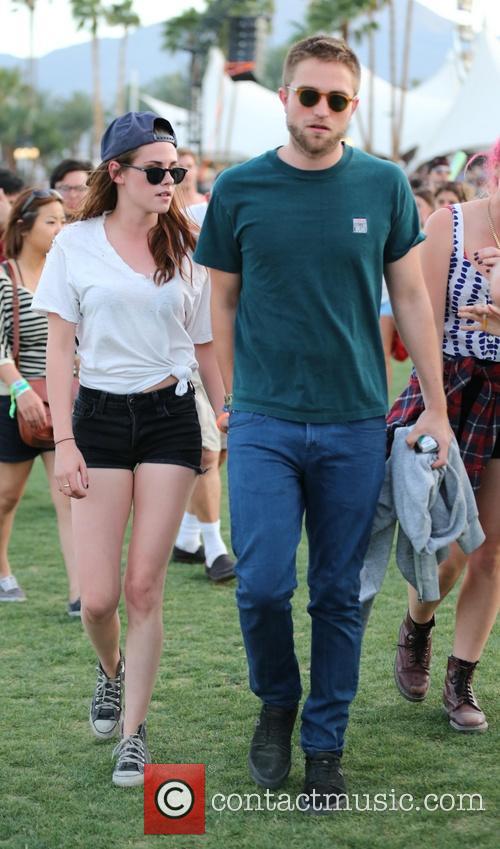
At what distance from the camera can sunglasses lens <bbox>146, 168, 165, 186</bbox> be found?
415 centimetres

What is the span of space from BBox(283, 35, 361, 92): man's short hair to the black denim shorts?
1.15m

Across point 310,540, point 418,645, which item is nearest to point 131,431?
point 310,540

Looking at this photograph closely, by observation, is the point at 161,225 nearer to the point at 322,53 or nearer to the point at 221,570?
the point at 322,53

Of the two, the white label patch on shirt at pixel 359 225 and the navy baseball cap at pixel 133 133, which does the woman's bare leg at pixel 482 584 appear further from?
the navy baseball cap at pixel 133 133

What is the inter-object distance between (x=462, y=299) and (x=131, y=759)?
1.94m

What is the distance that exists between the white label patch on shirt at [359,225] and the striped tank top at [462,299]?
2.20 feet

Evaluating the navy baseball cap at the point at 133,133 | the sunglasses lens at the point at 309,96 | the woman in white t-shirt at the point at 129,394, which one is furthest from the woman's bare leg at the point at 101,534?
the sunglasses lens at the point at 309,96

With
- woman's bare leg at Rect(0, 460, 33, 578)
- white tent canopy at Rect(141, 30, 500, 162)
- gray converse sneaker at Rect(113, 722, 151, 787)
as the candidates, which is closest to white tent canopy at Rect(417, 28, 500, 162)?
white tent canopy at Rect(141, 30, 500, 162)

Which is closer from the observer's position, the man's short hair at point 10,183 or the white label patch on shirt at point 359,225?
the white label patch on shirt at point 359,225

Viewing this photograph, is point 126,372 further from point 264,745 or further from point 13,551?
point 13,551

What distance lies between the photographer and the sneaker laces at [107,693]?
451cm

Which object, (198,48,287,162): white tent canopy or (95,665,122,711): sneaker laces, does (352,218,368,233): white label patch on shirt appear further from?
(198,48,287,162): white tent canopy

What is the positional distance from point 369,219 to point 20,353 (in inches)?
122

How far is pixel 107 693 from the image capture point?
4516mm
